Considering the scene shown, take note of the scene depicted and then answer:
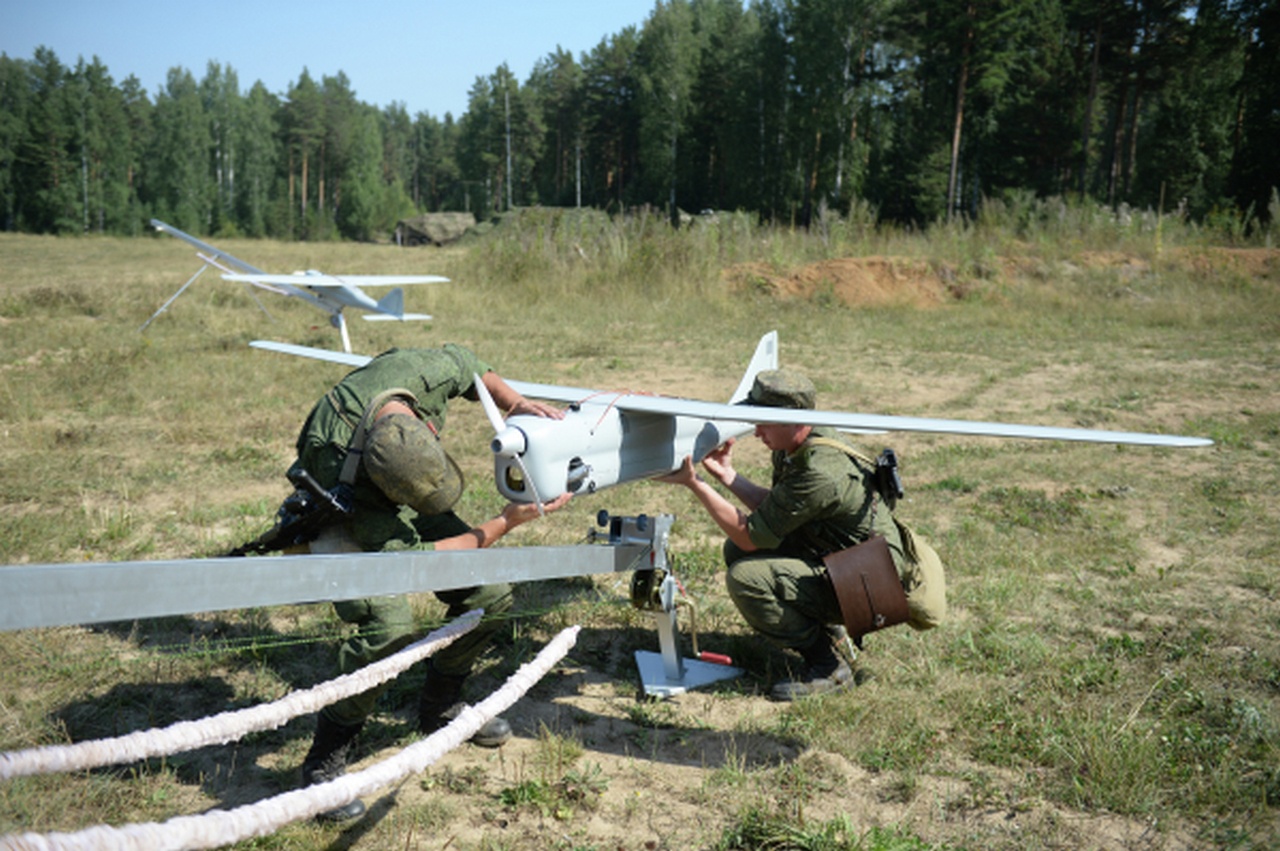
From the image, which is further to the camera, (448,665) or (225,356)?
(225,356)

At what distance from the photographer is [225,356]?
12742 millimetres

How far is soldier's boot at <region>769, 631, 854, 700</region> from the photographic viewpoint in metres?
4.62

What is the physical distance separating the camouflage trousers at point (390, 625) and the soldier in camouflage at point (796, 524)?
48.9 inches

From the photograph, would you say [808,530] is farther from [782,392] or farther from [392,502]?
[392,502]

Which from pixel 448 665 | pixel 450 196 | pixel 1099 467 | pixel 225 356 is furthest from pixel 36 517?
pixel 450 196

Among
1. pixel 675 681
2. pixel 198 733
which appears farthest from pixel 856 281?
pixel 198 733

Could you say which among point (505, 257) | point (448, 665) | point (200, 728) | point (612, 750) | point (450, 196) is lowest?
point (612, 750)

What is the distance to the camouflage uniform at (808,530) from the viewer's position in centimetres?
444

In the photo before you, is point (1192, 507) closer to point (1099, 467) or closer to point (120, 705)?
point (1099, 467)

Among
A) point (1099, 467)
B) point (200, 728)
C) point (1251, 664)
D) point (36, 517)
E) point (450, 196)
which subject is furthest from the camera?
point (450, 196)

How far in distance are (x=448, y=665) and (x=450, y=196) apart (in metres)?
104

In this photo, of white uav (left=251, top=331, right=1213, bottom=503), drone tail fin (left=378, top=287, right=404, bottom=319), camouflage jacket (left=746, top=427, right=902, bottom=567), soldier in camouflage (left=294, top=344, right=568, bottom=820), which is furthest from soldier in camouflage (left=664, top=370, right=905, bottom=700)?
drone tail fin (left=378, top=287, right=404, bottom=319)

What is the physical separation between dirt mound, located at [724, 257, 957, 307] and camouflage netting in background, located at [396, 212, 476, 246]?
41.6 meters

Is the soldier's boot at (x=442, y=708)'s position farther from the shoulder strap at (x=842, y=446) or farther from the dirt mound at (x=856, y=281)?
the dirt mound at (x=856, y=281)
